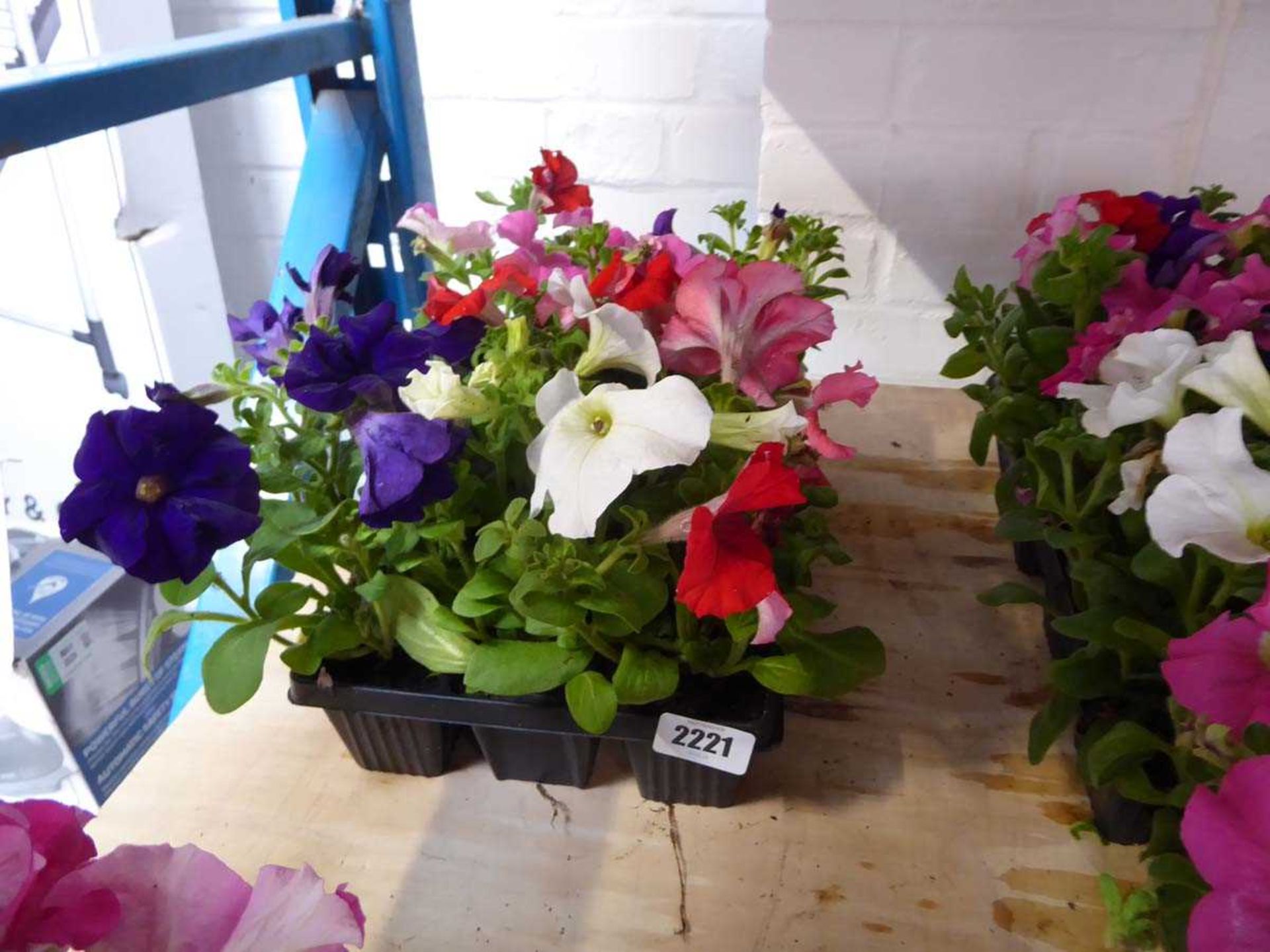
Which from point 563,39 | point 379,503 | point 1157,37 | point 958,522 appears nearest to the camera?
point 379,503

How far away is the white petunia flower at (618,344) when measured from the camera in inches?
19.4

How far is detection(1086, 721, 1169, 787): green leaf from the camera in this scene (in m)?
0.50

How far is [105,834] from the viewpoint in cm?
58

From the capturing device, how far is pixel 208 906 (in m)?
0.34

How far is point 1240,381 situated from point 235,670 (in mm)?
567

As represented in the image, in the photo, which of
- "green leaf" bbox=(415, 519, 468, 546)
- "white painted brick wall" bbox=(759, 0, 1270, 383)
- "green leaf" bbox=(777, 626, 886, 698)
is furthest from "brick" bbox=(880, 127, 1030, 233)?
"green leaf" bbox=(415, 519, 468, 546)

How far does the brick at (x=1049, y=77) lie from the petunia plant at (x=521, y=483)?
2.05 feet

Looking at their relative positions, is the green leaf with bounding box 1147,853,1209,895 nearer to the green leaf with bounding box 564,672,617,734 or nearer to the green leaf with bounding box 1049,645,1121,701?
the green leaf with bounding box 1049,645,1121,701

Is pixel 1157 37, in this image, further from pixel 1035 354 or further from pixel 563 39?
pixel 563 39

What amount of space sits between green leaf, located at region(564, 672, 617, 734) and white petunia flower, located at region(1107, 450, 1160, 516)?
30 centimetres

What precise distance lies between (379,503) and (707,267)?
23cm

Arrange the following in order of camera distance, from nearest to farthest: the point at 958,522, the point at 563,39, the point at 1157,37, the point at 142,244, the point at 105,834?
the point at 105,834 → the point at 958,522 → the point at 1157,37 → the point at 563,39 → the point at 142,244

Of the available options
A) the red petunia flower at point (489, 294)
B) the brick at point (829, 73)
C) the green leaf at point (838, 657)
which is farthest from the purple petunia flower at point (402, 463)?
the brick at point (829, 73)

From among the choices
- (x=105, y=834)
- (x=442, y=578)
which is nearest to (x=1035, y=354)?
(x=442, y=578)
